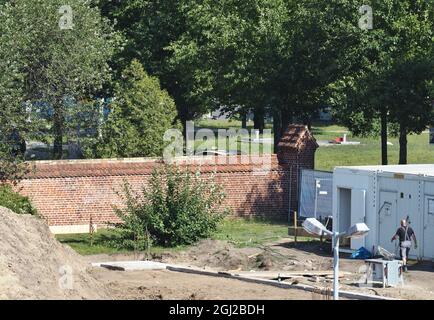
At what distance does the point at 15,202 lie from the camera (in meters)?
35.5

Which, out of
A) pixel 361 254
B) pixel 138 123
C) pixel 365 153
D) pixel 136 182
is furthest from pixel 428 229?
pixel 365 153

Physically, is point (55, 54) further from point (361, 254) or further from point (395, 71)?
point (361, 254)

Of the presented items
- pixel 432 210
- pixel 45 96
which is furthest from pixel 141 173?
pixel 432 210

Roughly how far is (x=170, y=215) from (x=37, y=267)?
9059 mm

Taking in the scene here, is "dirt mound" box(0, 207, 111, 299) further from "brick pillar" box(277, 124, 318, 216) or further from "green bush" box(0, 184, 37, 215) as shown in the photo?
"brick pillar" box(277, 124, 318, 216)

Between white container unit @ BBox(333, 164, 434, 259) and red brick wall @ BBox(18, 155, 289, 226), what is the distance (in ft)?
23.1

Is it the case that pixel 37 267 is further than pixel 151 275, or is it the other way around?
pixel 151 275

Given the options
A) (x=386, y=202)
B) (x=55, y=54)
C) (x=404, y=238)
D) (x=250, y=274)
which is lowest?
(x=250, y=274)

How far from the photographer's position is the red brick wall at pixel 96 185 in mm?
38594

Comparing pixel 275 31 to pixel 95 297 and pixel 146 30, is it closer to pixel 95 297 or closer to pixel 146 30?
pixel 146 30

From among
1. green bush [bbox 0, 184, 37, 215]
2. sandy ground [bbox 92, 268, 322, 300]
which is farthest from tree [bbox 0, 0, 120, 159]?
sandy ground [bbox 92, 268, 322, 300]

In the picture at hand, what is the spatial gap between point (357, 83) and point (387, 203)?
12118mm

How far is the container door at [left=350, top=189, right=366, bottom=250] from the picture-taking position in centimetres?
3388

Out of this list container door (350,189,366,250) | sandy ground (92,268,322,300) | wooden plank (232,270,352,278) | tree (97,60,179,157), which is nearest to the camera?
sandy ground (92,268,322,300)
